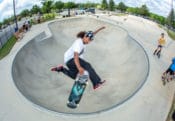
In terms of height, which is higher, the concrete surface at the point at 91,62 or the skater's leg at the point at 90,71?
the skater's leg at the point at 90,71

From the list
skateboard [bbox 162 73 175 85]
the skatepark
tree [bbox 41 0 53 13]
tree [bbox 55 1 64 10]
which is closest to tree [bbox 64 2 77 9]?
tree [bbox 55 1 64 10]

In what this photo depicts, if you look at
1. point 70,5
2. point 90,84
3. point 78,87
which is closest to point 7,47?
point 90,84

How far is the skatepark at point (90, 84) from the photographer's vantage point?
1184cm

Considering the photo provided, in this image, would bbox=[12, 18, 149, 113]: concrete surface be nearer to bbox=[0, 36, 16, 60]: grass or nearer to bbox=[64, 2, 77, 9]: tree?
bbox=[0, 36, 16, 60]: grass

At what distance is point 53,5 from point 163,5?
56.8 m

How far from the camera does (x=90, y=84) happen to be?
16.8 metres

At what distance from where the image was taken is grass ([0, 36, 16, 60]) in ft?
67.9

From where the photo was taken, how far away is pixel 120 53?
21469 mm

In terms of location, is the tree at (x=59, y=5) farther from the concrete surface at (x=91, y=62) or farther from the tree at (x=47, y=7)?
the concrete surface at (x=91, y=62)

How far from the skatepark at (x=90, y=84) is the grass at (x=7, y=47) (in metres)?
0.92

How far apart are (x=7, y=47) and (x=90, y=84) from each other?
30.1 feet

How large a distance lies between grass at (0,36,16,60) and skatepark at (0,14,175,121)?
917mm

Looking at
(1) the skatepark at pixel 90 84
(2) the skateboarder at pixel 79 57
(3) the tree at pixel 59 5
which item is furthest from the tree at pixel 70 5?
(2) the skateboarder at pixel 79 57

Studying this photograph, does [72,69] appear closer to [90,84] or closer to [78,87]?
[78,87]
